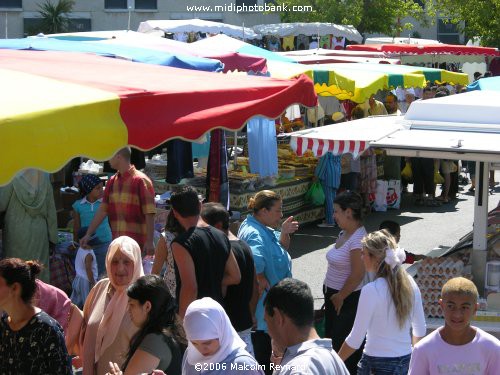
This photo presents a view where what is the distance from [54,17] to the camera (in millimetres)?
50500

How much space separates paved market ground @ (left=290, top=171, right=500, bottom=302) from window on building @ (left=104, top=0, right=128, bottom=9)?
39.0 metres

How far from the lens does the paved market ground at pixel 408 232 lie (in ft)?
38.8

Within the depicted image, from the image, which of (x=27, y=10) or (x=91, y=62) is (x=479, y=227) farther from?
(x=27, y=10)

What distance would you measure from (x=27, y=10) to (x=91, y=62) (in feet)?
153

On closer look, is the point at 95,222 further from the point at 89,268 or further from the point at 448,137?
the point at 448,137

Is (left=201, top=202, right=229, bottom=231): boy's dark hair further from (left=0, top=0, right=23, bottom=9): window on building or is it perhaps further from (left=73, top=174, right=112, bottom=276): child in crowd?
(left=0, top=0, right=23, bottom=9): window on building

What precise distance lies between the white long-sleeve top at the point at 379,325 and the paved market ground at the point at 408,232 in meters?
4.69

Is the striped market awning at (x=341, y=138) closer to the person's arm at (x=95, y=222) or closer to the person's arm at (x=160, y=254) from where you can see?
the person's arm at (x=160, y=254)

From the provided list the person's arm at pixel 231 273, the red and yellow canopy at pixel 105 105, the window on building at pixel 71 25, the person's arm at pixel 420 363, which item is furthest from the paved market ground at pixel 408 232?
the window on building at pixel 71 25

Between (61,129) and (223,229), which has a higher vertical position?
(61,129)

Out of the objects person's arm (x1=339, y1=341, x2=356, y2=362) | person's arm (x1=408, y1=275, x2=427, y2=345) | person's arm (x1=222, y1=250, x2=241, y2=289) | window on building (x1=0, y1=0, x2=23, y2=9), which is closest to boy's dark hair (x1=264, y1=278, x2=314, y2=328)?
person's arm (x1=339, y1=341, x2=356, y2=362)

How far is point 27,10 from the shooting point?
52.3 m

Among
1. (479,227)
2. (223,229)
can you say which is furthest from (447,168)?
(223,229)

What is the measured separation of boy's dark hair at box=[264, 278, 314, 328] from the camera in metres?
4.05
